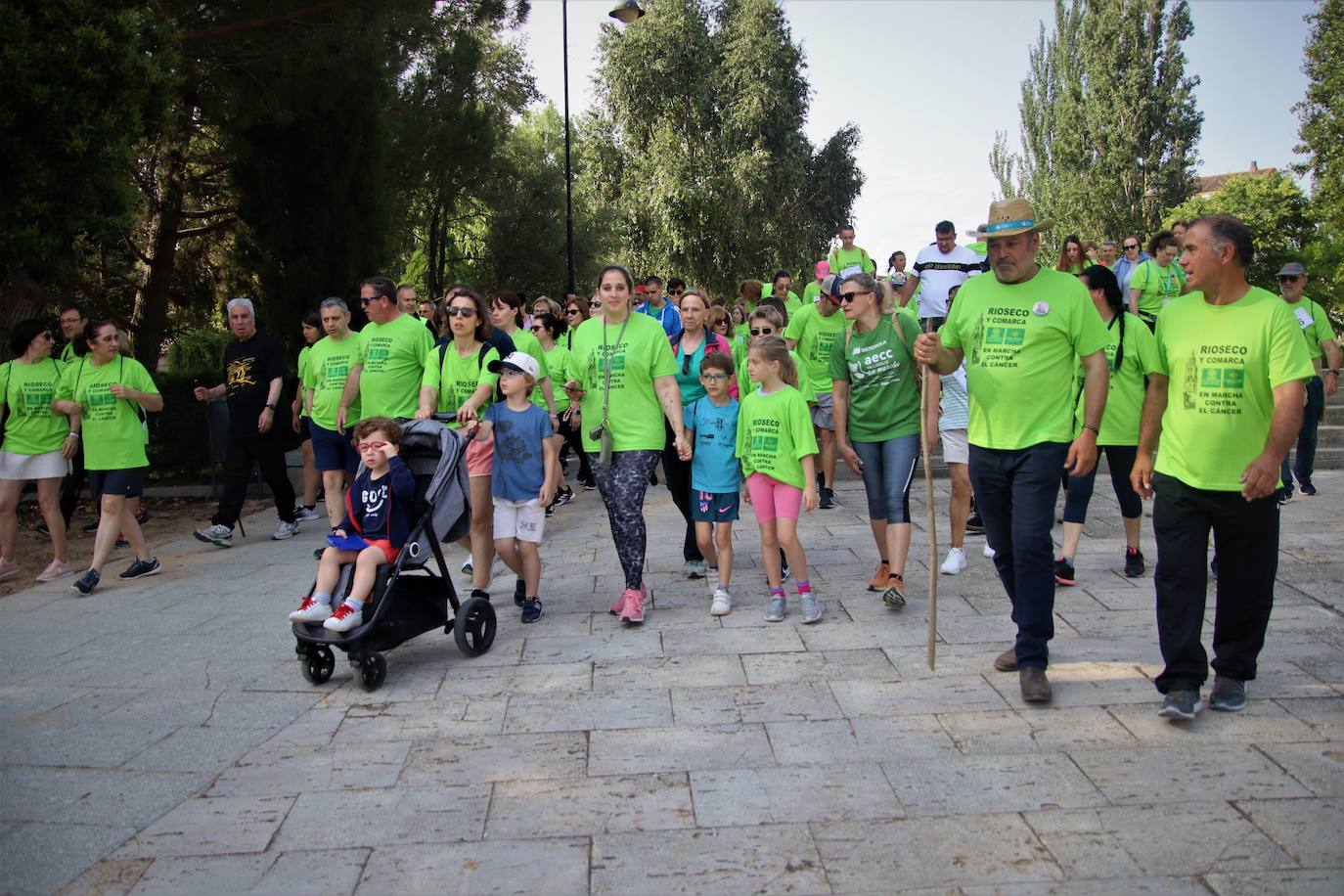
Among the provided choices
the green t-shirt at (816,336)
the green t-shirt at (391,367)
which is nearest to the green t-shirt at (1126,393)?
the green t-shirt at (816,336)

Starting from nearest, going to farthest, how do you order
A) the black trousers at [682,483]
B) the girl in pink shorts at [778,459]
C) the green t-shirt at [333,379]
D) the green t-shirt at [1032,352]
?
the green t-shirt at [1032,352] < the girl in pink shorts at [778,459] < the black trousers at [682,483] < the green t-shirt at [333,379]

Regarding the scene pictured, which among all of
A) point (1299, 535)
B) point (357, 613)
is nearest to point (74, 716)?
point (357, 613)

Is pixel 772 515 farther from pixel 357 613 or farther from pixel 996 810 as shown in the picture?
pixel 996 810

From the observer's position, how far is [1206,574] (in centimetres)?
435

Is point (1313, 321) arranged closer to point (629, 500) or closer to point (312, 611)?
point (629, 500)

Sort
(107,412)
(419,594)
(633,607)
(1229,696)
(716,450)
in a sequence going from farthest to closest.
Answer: (107,412)
(716,450)
(633,607)
(419,594)
(1229,696)

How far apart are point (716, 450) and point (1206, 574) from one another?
3.06 meters

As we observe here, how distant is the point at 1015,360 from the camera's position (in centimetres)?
486

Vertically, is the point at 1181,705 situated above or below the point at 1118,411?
below

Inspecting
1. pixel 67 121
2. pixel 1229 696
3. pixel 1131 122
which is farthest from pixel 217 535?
pixel 1131 122

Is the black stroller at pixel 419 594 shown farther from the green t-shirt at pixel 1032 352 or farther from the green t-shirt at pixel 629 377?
the green t-shirt at pixel 1032 352

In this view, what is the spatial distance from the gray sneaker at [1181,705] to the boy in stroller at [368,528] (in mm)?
3517

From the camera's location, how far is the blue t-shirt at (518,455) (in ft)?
20.8

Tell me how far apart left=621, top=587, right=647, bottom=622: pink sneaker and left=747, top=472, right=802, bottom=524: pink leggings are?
82 cm
